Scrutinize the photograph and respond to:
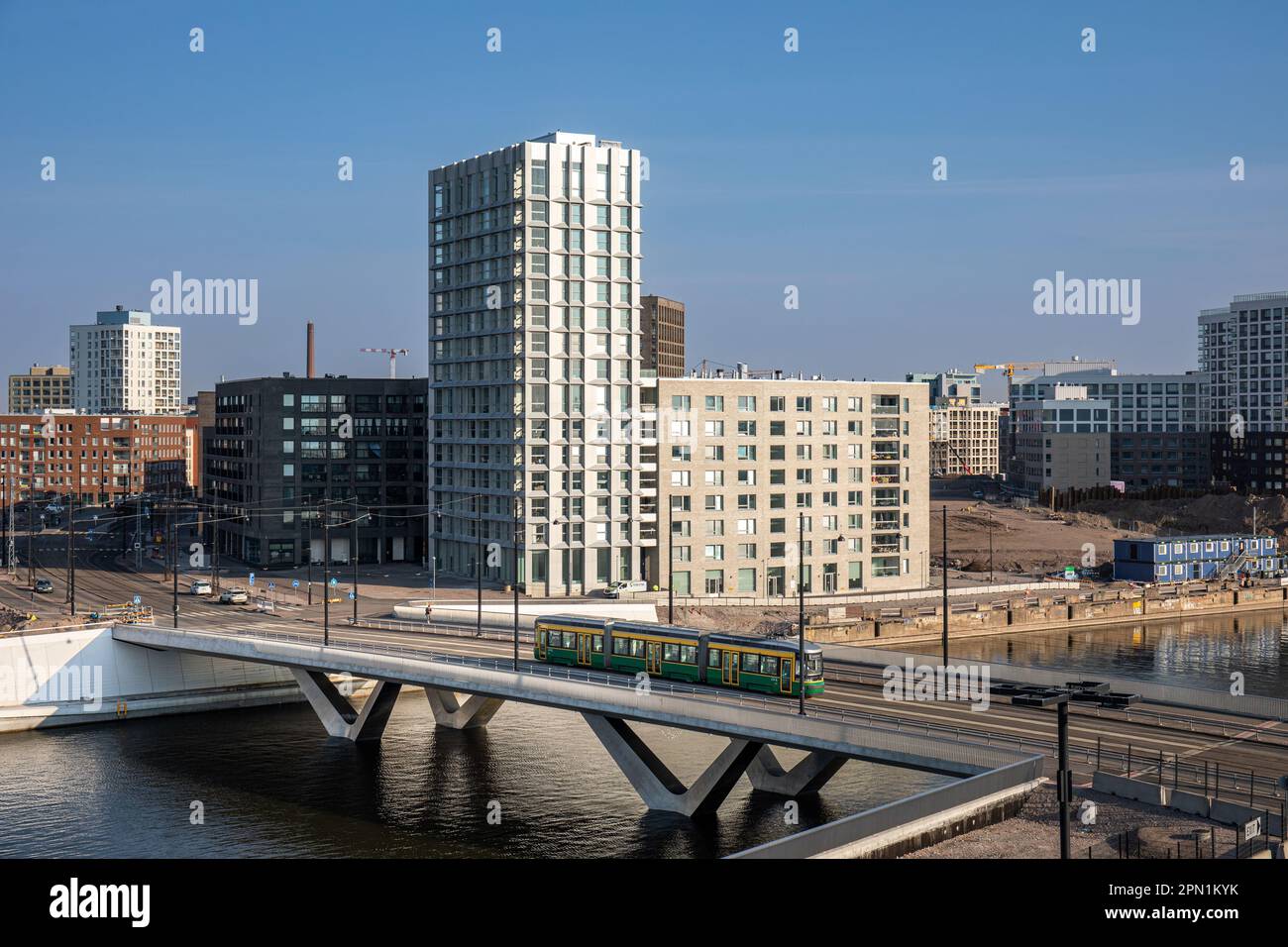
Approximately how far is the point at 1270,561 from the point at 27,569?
355ft

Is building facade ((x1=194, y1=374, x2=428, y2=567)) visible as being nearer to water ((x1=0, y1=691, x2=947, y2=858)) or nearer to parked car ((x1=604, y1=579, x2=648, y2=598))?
parked car ((x1=604, y1=579, x2=648, y2=598))

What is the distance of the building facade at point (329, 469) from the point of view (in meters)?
110

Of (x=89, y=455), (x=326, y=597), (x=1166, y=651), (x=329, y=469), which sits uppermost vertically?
(x=89, y=455)

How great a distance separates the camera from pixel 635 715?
4756 cm

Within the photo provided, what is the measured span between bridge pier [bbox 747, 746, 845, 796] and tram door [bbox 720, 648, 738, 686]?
126 inches

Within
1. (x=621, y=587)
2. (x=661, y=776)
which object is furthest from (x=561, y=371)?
(x=661, y=776)

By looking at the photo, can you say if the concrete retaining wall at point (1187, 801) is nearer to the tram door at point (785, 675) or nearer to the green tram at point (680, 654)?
the green tram at point (680, 654)

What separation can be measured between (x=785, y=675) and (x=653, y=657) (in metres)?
7.18

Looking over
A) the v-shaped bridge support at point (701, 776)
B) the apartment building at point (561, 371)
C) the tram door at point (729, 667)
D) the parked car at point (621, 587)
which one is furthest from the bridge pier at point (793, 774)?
the apartment building at point (561, 371)

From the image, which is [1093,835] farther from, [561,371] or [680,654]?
[561,371]

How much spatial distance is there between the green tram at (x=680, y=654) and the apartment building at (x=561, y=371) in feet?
94.2

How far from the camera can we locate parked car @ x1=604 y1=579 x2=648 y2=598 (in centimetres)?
9051

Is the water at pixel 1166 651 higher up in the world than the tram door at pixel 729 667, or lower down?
lower down
